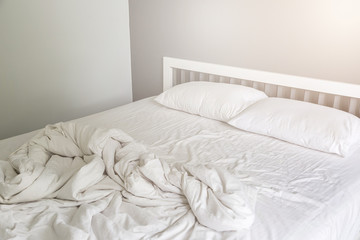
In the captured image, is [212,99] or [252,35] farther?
[252,35]

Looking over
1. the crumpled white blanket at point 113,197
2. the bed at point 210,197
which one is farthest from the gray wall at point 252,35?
the crumpled white blanket at point 113,197

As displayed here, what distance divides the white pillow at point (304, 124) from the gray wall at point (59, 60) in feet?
4.42

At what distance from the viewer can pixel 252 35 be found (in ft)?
8.48

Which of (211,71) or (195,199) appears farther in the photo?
(211,71)

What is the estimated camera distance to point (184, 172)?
153cm

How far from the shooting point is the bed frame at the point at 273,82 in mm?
2174

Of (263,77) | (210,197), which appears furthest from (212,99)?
(210,197)

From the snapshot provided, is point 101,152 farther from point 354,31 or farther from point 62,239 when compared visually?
point 354,31

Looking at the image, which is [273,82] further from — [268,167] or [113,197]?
[113,197]

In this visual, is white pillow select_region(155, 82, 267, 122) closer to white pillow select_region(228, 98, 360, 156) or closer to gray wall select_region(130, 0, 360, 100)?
white pillow select_region(228, 98, 360, 156)

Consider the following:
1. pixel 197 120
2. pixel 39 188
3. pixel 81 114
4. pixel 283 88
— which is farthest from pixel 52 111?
pixel 283 88

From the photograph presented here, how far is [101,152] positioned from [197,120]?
92 centimetres

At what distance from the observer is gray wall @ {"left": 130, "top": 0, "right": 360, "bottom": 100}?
2193mm

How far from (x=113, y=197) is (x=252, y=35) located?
1.61 m
